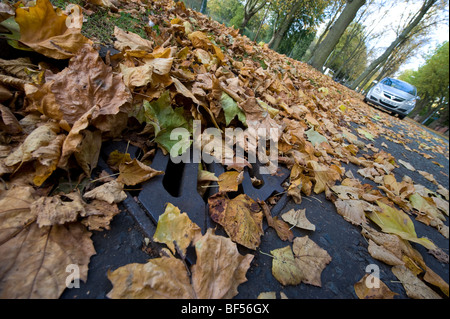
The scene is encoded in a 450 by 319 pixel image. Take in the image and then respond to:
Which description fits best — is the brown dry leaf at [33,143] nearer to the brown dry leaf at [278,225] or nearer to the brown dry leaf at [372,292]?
the brown dry leaf at [278,225]

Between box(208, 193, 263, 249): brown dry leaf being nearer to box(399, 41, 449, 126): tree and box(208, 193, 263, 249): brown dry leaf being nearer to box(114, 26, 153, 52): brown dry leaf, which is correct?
box(114, 26, 153, 52): brown dry leaf

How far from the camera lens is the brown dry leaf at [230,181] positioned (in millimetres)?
912

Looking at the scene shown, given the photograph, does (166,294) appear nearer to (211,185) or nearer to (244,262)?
(244,262)

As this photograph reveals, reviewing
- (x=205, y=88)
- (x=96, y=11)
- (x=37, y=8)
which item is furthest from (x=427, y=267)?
(x=96, y=11)

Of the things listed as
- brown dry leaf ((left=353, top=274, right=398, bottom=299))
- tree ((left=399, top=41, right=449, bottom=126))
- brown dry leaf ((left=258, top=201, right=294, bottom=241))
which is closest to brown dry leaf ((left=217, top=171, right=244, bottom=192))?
brown dry leaf ((left=258, top=201, right=294, bottom=241))

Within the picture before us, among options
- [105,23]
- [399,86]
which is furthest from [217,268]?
[399,86]

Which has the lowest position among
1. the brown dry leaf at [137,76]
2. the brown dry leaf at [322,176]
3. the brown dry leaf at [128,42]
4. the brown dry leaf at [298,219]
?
the brown dry leaf at [298,219]

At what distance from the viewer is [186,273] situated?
0.61m

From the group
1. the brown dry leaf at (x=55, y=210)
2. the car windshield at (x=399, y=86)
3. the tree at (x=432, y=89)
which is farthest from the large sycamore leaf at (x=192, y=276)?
the tree at (x=432, y=89)

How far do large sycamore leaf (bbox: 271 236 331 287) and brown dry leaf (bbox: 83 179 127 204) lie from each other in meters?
0.65

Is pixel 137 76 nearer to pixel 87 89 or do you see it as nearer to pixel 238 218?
pixel 87 89

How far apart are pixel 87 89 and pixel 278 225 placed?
1040 millimetres

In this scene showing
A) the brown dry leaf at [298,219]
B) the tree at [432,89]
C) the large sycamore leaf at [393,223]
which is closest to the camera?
the brown dry leaf at [298,219]
